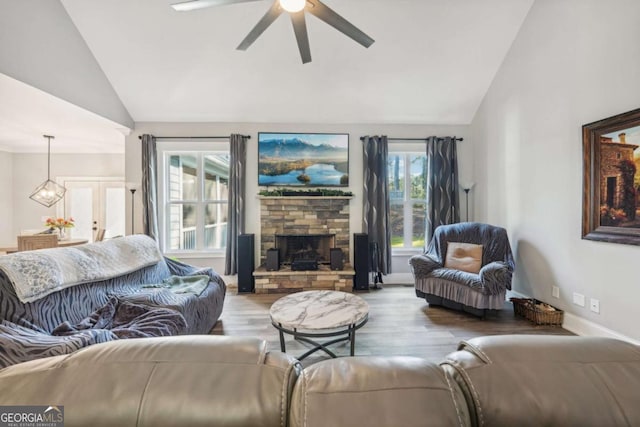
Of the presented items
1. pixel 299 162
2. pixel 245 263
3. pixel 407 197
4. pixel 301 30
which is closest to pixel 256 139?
pixel 299 162

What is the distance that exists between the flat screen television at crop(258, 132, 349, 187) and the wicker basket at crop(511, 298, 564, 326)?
2896 millimetres

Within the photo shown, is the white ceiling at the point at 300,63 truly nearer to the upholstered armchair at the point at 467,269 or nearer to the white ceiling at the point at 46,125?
the white ceiling at the point at 46,125

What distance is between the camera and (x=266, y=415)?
0.50 m

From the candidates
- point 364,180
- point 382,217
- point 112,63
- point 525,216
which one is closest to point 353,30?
point 364,180

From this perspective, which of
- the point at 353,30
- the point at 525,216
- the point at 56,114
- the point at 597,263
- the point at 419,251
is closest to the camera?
the point at 353,30

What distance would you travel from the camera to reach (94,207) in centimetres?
575

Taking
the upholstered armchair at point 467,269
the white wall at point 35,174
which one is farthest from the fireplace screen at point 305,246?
the white wall at point 35,174

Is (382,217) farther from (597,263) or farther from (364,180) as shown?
(597,263)

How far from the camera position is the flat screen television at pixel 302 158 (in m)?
4.32

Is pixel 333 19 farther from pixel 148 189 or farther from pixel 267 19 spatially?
pixel 148 189

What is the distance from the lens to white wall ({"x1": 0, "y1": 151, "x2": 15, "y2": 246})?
5427 mm

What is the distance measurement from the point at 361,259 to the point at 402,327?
1.39 metres

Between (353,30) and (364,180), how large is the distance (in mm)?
2393

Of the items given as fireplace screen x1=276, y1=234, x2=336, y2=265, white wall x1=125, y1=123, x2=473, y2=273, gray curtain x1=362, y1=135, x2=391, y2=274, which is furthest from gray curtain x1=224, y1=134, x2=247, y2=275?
gray curtain x1=362, y1=135, x2=391, y2=274
